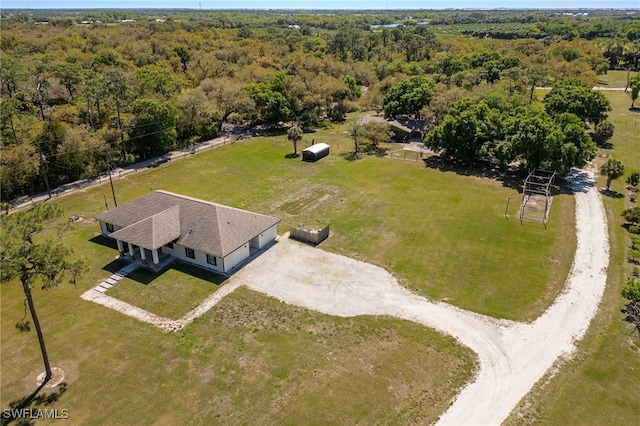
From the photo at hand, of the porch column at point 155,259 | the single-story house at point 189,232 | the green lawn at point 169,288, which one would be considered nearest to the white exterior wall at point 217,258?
the single-story house at point 189,232

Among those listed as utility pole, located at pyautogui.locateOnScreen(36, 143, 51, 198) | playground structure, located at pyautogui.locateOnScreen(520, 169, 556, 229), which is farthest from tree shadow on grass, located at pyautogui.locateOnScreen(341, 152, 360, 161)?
utility pole, located at pyautogui.locateOnScreen(36, 143, 51, 198)

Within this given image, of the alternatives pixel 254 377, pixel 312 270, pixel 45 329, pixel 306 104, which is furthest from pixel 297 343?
pixel 306 104

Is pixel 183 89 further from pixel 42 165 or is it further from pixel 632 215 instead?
pixel 632 215

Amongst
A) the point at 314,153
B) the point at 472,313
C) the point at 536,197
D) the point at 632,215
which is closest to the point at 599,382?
the point at 472,313

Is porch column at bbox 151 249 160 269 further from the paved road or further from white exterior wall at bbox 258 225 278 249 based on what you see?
the paved road

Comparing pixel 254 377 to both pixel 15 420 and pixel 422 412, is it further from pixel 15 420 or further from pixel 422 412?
pixel 15 420

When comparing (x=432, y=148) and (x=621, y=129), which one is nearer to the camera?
(x=432, y=148)
